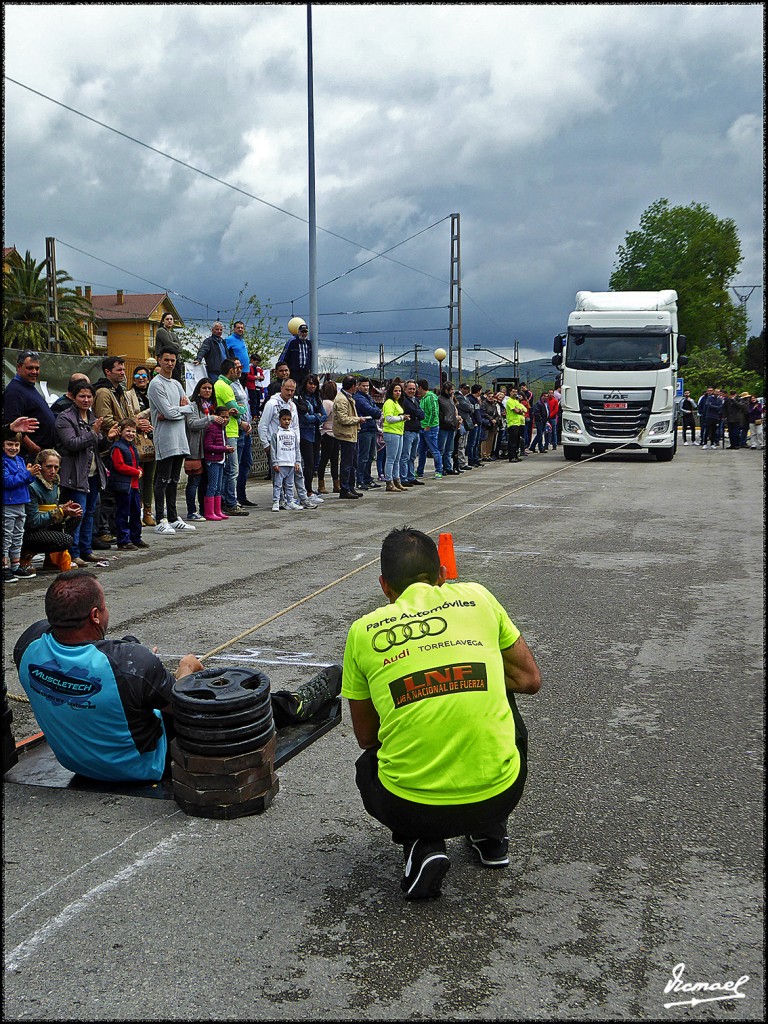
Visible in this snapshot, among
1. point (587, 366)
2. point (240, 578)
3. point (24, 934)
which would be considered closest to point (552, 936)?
point (24, 934)

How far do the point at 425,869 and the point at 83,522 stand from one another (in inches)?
300

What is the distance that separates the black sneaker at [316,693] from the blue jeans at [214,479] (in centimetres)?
842

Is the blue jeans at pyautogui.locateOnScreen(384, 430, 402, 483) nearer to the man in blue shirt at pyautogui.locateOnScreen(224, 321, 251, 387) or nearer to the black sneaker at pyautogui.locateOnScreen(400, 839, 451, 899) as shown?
the man in blue shirt at pyautogui.locateOnScreen(224, 321, 251, 387)

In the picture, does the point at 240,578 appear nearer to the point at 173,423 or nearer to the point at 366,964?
the point at 173,423

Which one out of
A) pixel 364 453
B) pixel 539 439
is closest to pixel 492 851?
pixel 364 453

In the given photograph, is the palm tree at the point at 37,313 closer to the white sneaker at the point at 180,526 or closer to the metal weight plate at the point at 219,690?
the white sneaker at the point at 180,526

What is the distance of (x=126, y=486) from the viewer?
11.1 meters

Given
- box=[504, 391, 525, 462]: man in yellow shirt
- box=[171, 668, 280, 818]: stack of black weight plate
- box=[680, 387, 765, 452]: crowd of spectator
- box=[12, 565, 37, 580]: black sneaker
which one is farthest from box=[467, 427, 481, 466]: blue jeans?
box=[171, 668, 280, 818]: stack of black weight plate

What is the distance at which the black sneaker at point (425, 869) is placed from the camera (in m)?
3.43

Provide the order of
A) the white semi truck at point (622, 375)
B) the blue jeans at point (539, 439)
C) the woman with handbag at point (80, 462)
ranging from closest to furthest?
the woman with handbag at point (80, 462), the white semi truck at point (622, 375), the blue jeans at point (539, 439)

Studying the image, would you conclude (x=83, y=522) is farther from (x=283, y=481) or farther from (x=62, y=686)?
(x=62, y=686)

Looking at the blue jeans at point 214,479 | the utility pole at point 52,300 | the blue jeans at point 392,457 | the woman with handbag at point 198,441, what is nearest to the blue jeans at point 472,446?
the blue jeans at point 392,457

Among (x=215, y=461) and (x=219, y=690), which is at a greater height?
(x=215, y=461)

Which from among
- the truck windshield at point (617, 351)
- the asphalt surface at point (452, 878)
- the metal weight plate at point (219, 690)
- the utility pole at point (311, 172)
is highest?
the utility pole at point (311, 172)
